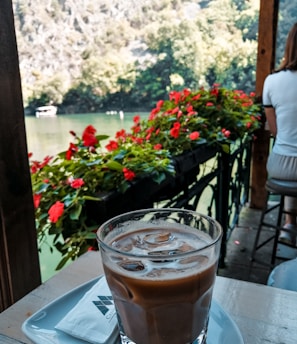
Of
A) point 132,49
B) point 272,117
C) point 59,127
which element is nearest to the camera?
point 59,127

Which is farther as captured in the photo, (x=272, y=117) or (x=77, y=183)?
(x=272, y=117)

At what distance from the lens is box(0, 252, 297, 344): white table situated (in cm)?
59

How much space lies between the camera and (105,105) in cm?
313

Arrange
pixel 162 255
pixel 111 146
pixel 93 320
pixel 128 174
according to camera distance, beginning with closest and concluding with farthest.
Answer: pixel 162 255 < pixel 93 320 < pixel 128 174 < pixel 111 146

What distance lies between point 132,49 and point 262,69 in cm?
137

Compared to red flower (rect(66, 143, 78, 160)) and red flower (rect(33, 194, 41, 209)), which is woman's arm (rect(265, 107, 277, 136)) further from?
red flower (rect(33, 194, 41, 209))

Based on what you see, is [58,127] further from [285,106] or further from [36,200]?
[285,106]

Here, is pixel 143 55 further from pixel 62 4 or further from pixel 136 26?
pixel 62 4

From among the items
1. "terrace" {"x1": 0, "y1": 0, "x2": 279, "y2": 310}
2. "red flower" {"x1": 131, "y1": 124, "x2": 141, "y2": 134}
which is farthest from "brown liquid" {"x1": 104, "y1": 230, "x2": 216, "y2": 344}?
"red flower" {"x1": 131, "y1": 124, "x2": 141, "y2": 134}

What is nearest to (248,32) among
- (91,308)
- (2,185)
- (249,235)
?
(249,235)

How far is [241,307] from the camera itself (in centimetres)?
66

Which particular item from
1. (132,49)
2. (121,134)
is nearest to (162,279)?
(121,134)

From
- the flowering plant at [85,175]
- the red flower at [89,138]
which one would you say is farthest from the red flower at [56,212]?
the red flower at [89,138]

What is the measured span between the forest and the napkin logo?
6.25ft
